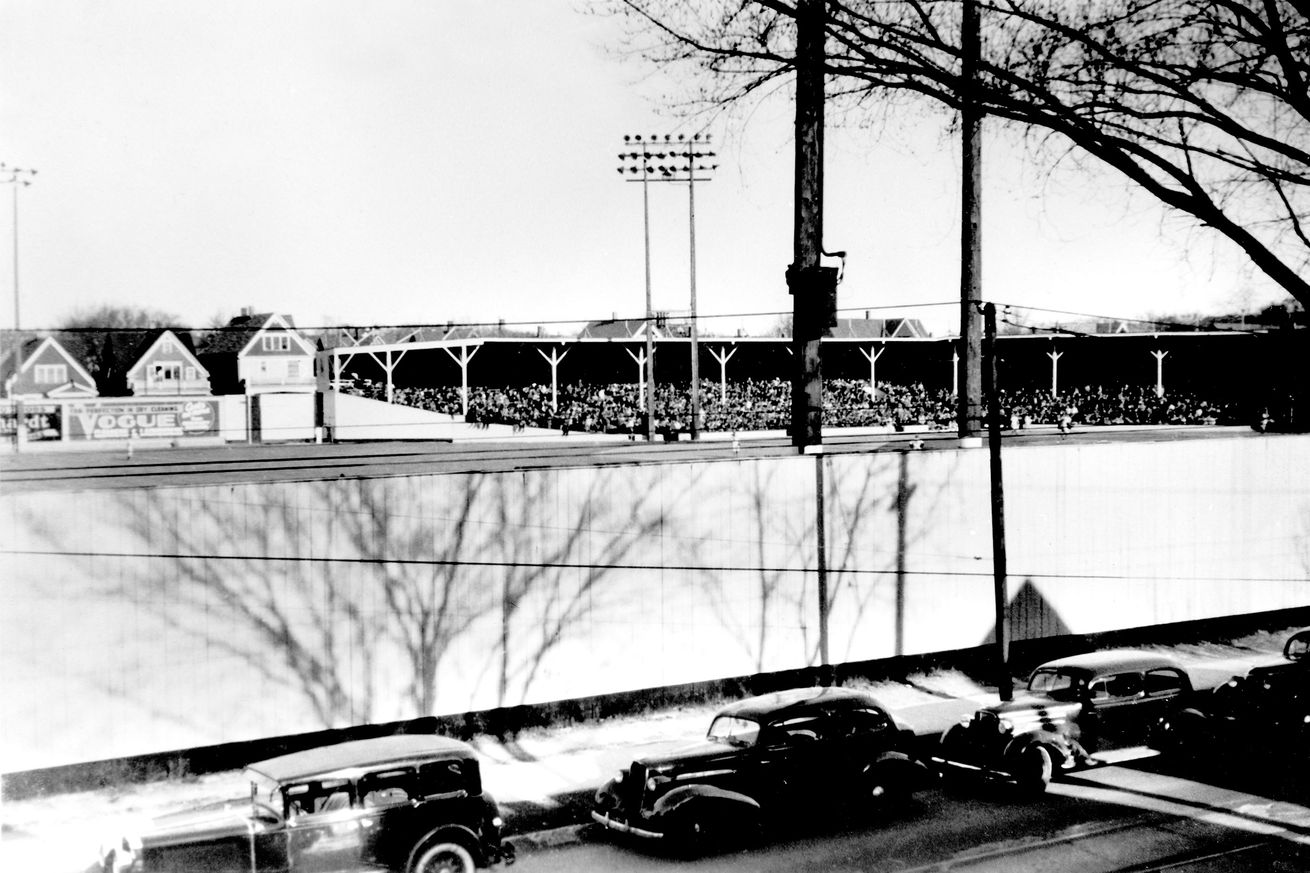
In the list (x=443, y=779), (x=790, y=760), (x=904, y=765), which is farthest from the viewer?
(x=904, y=765)

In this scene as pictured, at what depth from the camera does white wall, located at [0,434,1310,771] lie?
396 inches

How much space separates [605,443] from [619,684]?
25.5 metres

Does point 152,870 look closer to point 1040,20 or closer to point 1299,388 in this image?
point 1040,20

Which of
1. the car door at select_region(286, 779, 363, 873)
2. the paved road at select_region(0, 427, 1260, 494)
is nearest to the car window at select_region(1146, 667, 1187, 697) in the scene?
the paved road at select_region(0, 427, 1260, 494)

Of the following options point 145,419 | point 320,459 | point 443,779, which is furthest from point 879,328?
point 443,779

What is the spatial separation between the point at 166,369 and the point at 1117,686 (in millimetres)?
59098

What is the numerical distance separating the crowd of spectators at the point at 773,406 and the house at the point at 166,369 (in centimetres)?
1196

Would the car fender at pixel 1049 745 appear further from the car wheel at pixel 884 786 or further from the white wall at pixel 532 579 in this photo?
the white wall at pixel 532 579

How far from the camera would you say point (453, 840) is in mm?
8180

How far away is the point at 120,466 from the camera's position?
814 inches

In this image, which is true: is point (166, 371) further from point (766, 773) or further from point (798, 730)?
point (766, 773)

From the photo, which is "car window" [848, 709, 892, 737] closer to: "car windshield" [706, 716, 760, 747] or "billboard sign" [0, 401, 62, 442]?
"car windshield" [706, 716, 760, 747]

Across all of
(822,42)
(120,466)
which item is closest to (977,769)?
(822,42)

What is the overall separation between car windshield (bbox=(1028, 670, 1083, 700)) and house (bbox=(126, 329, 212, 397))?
53.7m
